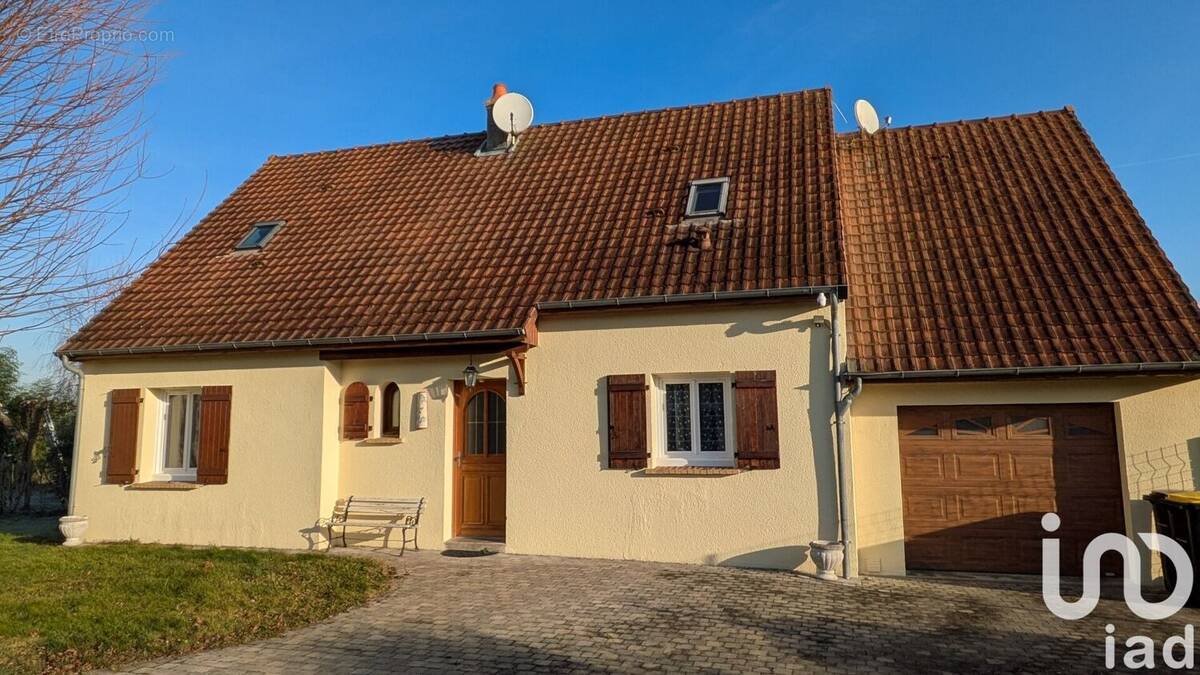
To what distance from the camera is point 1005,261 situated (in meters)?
8.88

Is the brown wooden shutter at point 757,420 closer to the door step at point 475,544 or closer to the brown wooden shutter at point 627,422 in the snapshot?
the brown wooden shutter at point 627,422

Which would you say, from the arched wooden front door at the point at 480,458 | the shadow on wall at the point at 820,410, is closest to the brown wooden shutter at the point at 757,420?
the shadow on wall at the point at 820,410

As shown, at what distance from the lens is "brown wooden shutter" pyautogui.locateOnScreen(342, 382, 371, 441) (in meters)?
9.56

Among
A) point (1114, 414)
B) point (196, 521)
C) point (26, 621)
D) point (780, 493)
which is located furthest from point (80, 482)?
point (1114, 414)

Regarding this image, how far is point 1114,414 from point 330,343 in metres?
9.24

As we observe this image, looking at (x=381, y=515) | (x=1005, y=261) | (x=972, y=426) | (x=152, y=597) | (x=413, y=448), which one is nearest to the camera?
(x=152, y=597)

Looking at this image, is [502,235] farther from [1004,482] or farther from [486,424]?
[1004,482]

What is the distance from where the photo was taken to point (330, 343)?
30.2 feet

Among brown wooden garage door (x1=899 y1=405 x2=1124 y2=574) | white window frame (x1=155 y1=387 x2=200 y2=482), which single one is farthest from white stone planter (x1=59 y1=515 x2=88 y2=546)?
brown wooden garage door (x1=899 y1=405 x2=1124 y2=574)

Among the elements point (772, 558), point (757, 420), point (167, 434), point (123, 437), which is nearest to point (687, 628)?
point (772, 558)

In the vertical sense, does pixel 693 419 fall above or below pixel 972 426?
above

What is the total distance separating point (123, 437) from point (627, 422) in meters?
7.19

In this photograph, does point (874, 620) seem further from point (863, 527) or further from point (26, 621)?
point (26, 621)

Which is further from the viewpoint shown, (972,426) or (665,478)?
(665,478)
